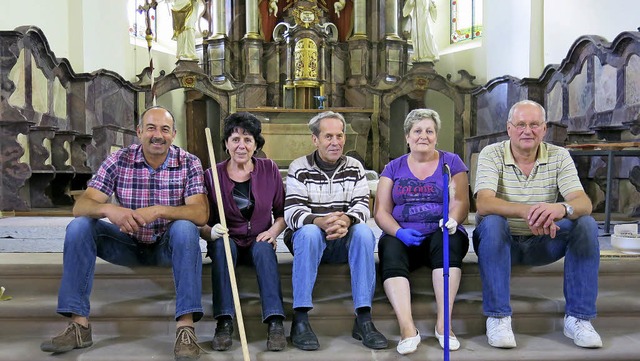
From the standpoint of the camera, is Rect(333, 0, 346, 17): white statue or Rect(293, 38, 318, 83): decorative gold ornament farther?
Rect(333, 0, 346, 17): white statue

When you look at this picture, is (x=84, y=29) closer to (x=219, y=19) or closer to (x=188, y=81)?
(x=188, y=81)

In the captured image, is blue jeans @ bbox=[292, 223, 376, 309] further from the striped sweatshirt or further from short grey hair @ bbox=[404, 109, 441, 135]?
short grey hair @ bbox=[404, 109, 441, 135]

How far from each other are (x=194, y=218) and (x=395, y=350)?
105 cm

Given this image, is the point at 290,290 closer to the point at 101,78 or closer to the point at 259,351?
the point at 259,351

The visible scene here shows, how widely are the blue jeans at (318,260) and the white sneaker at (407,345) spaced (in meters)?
0.23

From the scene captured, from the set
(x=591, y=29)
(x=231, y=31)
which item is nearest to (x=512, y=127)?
(x=591, y=29)

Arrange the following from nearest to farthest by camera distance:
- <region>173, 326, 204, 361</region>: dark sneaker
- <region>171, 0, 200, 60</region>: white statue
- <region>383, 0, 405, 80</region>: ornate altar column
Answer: <region>173, 326, 204, 361</region>: dark sneaker < <region>171, 0, 200, 60</region>: white statue < <region>383, 0, 405, 80</region>: ornate altar column

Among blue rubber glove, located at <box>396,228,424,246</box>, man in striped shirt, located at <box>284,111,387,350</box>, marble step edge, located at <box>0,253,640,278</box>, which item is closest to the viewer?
man in striped shirt, located at <box>284,111,387,350</box>

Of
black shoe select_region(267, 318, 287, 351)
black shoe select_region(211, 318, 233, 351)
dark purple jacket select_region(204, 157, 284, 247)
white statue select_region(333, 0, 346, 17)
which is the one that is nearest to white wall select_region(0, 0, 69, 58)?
white statue select_region(333, 0, 346, 17)

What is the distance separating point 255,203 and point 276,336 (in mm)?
653

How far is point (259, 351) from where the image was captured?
8.93ft

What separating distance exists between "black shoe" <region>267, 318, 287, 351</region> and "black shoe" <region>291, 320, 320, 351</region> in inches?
1.9

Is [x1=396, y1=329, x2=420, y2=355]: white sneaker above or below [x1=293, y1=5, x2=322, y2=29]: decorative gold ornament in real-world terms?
below

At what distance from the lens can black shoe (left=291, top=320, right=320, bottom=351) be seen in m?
2.71
